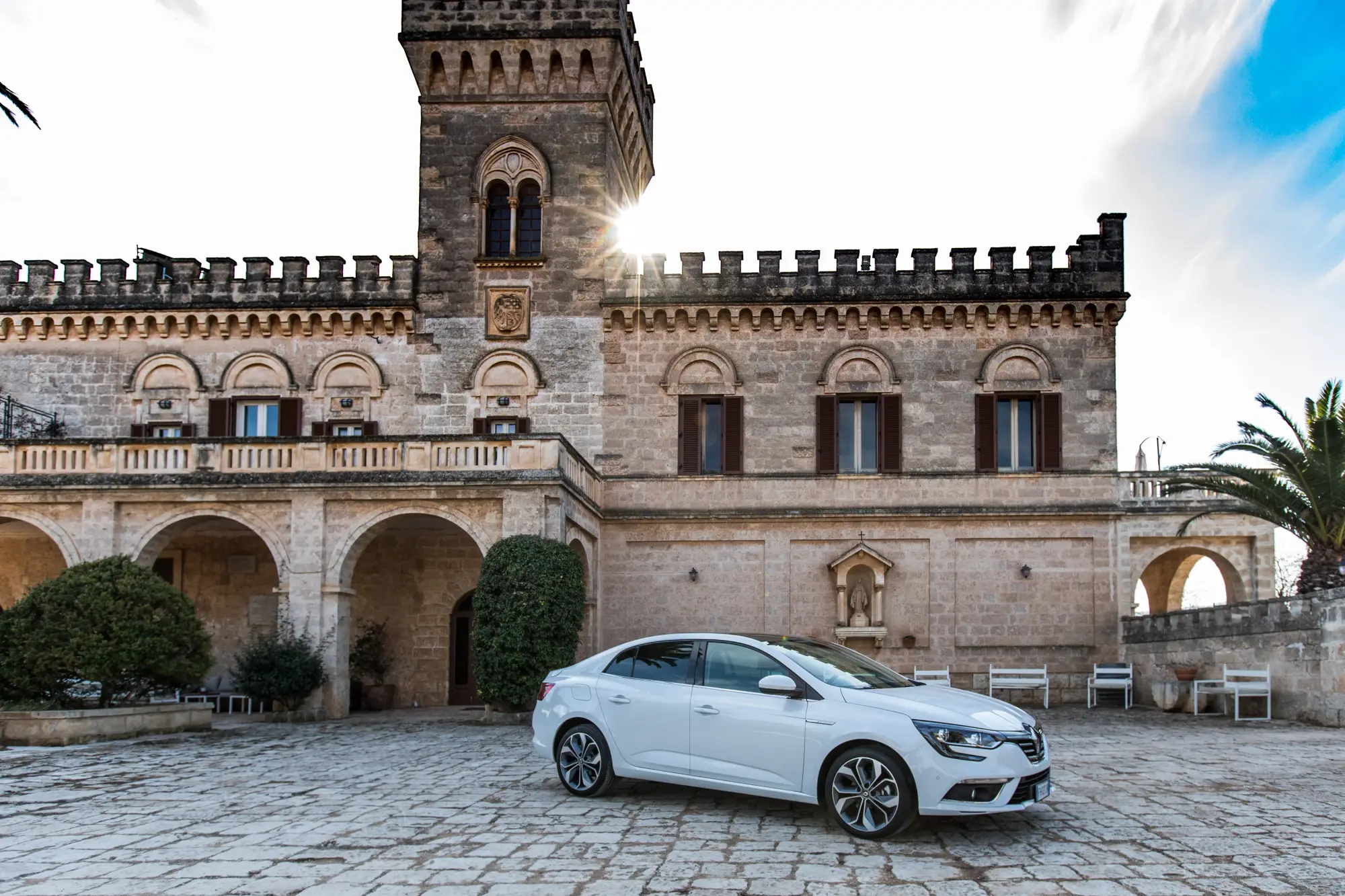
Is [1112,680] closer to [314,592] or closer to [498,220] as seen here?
[314,592]

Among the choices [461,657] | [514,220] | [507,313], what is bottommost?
[461,657]

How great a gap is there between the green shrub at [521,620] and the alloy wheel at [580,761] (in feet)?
27.0

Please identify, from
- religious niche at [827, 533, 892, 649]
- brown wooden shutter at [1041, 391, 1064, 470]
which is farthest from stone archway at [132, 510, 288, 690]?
brown wooden shutter at [1041, 391, 1064, 470]

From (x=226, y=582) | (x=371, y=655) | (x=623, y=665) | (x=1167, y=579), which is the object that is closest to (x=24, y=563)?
(x=226, y=582)

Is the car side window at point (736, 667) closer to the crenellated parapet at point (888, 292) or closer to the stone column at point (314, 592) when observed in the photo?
the stone column at point (314, 592)

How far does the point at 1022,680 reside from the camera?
77.1 ft

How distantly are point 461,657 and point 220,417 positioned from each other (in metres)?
7.28

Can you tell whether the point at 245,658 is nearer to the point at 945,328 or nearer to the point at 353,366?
the point at 353,366

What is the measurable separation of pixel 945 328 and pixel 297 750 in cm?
1610

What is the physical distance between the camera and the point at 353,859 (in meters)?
8.34

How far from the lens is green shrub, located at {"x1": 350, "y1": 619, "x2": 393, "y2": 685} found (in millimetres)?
24406

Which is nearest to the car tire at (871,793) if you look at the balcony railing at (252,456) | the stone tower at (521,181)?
the balcony railing at (252,456)

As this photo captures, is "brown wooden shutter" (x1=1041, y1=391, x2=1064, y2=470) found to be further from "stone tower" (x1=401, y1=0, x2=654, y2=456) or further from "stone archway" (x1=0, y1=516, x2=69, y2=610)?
"stone archway" (x1=0, y1=516, x2=69, y2=610)

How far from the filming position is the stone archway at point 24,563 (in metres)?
25.2
